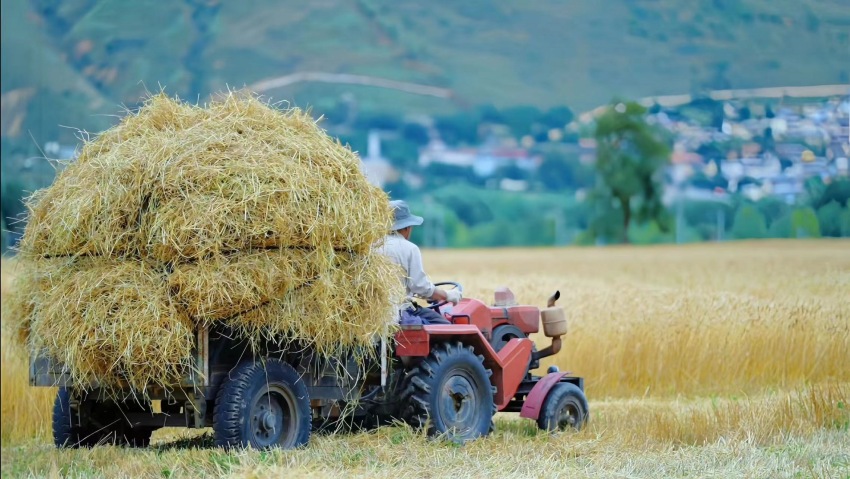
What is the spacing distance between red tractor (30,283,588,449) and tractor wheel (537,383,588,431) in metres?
0.01

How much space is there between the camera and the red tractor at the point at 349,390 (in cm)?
788

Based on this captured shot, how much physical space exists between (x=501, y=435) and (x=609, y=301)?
261 inches

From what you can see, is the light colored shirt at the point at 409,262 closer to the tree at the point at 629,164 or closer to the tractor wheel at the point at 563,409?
the tractor wheel at the point at 563,409

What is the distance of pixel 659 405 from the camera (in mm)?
11992

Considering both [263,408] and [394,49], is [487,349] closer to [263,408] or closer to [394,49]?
[263,408]

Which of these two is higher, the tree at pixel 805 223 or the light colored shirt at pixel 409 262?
the tree at pixel 805 223

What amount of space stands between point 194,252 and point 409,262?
85.0 inches

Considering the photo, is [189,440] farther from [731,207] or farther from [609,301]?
[731,207]

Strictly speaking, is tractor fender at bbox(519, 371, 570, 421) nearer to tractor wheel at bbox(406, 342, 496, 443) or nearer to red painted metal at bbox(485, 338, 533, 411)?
red painted metal at bbox(485, 338, 533, 411)

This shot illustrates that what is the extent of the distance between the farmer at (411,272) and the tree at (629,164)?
24.6m

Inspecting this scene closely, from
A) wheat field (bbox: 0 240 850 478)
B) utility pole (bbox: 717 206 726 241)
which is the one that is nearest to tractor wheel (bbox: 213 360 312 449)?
wheat field (bbox: 0 240 850 478)

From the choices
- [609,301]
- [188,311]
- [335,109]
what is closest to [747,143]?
[609,301]

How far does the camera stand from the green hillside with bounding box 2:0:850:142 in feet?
73.2

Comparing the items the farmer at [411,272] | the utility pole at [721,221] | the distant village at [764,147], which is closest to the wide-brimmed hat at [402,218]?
the farmer at [411,272]
